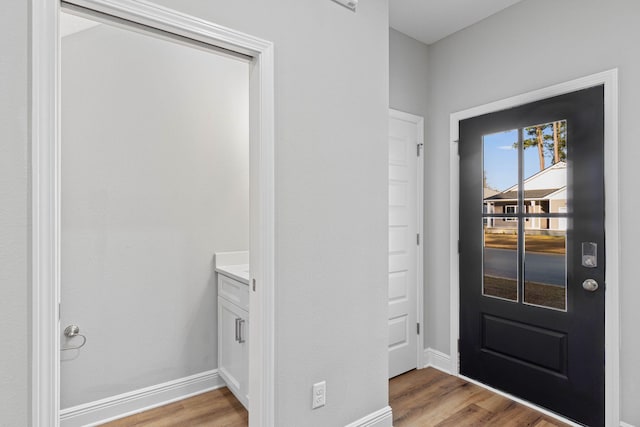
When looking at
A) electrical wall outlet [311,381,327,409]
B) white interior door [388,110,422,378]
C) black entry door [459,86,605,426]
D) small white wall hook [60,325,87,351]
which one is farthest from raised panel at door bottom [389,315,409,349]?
small white wall hook [60,325,87,351]

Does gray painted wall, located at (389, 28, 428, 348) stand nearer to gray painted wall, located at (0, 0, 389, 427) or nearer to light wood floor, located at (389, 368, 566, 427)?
light wood floor, located at (389, 368, 566, 427)

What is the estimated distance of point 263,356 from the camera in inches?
59.9

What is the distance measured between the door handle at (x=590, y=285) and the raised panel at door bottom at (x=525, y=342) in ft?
1.09

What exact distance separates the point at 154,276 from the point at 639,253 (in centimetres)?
285

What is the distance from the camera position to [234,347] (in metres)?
2.24

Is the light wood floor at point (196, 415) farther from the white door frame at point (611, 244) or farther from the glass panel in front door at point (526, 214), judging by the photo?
the white door frame at point (611, 244)

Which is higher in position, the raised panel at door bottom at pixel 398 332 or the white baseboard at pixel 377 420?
the raised panel at door bottom at pixel 398 332

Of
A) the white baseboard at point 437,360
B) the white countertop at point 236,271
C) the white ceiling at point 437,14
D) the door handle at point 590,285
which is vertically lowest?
the white baseboard at point 437,360

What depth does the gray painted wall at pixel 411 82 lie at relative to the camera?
268 centimetres

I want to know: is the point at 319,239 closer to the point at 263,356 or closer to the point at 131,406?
the point at 263,356
